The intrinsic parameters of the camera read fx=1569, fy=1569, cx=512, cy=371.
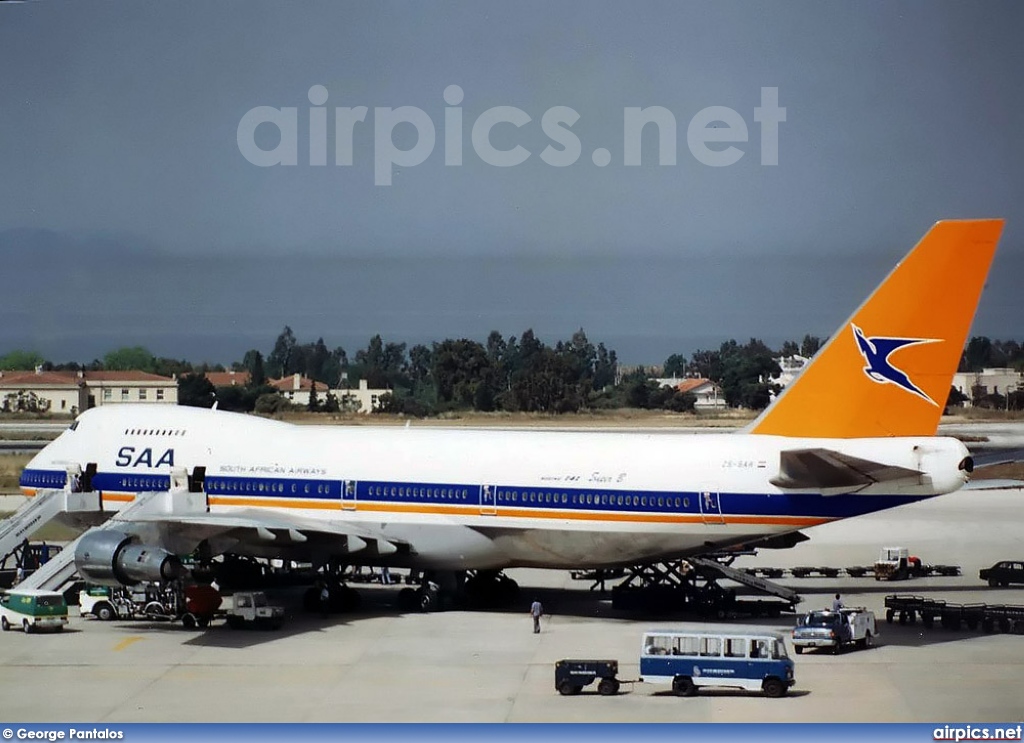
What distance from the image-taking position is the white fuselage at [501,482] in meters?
35.2

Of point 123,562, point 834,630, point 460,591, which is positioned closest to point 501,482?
point 460,591

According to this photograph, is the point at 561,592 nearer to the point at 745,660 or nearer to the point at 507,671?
the point at 507,671

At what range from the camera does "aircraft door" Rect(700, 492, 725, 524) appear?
1401 inches

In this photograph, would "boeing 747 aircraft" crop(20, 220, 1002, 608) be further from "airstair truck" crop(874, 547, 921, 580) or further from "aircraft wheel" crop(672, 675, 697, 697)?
"airstair truck" crop(874, 547, 921, 580)

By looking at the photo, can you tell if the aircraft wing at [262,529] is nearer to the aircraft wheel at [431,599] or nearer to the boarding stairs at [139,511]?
the boarding stairs at [139,511]

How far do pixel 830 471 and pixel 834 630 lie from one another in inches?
135

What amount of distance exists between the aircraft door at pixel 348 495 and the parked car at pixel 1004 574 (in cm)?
1827

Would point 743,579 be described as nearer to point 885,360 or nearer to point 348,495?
point 885,360

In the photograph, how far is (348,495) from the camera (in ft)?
130

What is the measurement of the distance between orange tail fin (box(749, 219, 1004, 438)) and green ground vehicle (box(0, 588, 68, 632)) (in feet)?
58.9

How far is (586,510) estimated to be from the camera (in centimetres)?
3694

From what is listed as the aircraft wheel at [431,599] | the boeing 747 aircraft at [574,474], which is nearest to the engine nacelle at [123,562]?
the boeing 747 aircraft at [574,474]

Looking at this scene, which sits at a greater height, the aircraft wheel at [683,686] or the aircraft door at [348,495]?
the aircraft door at [348,495]

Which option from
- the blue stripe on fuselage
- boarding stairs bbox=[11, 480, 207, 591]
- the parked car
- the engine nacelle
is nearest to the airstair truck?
the parked car
